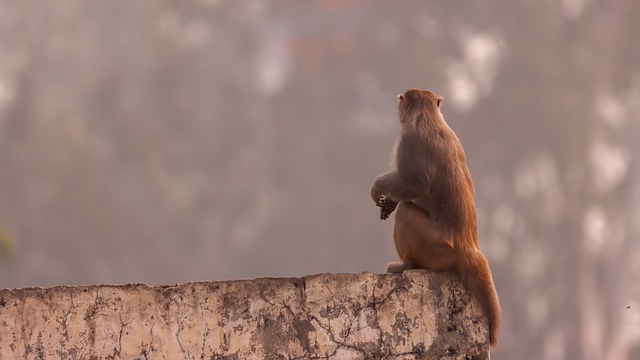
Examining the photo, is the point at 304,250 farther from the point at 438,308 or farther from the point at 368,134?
the point at 438,308

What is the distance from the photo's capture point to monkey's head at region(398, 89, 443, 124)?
4707 mm

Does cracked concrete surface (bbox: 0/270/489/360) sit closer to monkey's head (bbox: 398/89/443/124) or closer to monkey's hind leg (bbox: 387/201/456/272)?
monkey's hind leg (bbox: 387/201/456/272)

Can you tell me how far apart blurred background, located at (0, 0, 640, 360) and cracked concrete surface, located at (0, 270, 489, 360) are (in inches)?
738

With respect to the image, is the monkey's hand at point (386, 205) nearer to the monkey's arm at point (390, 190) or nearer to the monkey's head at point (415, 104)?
the monkey's arm at point (390, 190)

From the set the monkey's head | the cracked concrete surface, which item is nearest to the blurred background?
the monkey's head

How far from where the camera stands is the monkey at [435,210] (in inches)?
167

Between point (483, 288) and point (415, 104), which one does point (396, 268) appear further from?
point (415, 104)

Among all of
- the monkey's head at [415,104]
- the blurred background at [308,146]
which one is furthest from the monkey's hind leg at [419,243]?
the blurred background at [308,146]

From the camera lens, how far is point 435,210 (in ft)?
14.3

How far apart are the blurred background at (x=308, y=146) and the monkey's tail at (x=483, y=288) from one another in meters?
18.6

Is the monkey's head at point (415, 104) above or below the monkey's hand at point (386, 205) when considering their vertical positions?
above

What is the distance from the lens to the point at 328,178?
2708cm

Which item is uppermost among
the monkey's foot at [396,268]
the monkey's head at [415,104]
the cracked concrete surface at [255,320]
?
the monkey's head at [415,104]

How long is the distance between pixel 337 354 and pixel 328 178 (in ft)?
75.6
